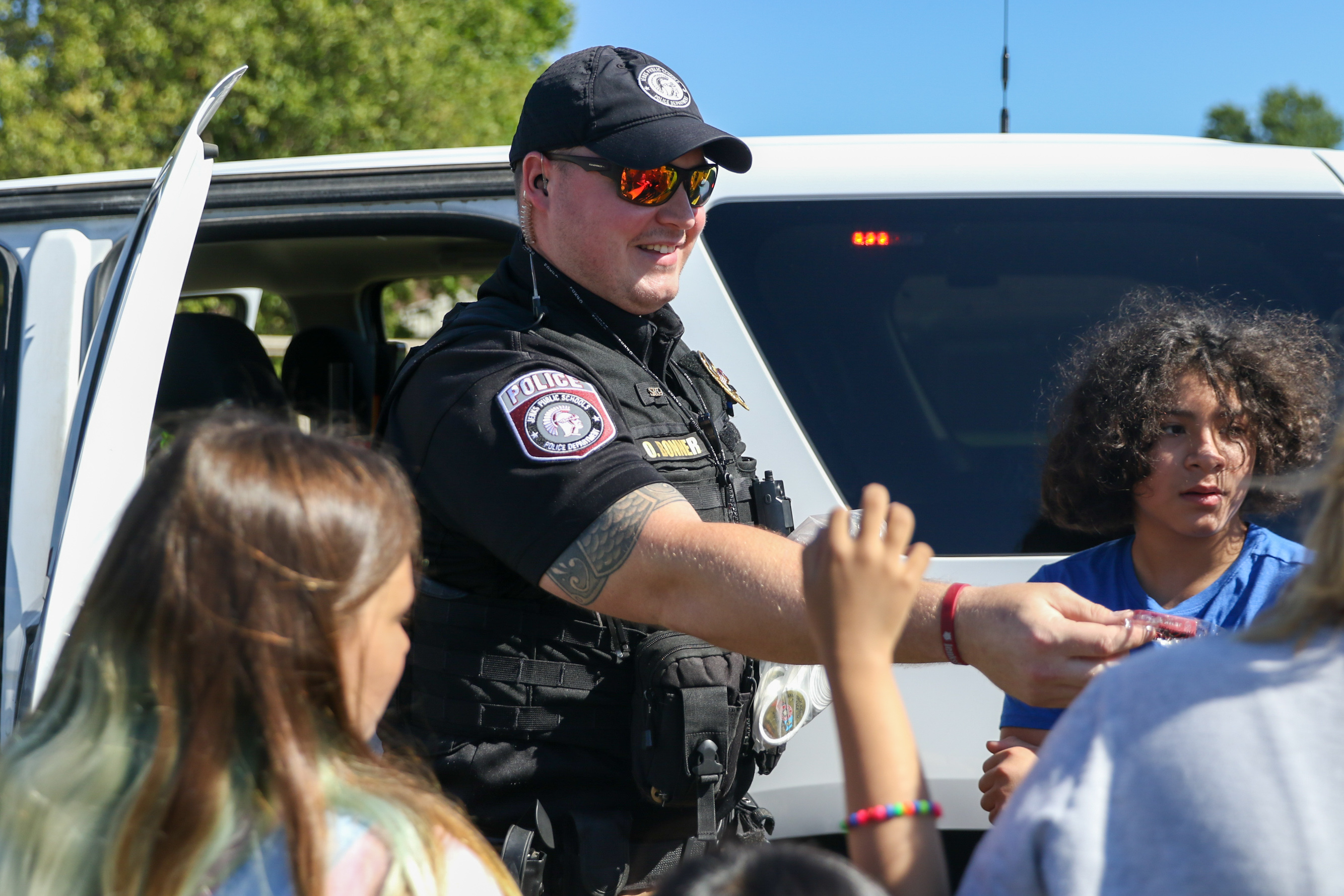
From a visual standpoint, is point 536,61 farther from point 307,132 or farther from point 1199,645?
point 1199,645

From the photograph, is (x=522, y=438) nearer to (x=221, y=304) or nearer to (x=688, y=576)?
(x=688, y=576)

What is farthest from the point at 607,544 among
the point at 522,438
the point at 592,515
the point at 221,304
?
the point at 221,304

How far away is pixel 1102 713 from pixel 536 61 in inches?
755

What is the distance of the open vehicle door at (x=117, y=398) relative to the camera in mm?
1613

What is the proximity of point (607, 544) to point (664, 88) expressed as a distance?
90cm

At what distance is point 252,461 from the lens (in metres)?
1.02

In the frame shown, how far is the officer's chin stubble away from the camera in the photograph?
6.29 ft

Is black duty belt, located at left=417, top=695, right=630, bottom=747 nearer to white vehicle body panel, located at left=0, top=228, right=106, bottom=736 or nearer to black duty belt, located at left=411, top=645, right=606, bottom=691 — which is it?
black duty belt, located at left=411, top=645, right=606, bottom=691

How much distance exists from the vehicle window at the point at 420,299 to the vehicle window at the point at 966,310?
72cm

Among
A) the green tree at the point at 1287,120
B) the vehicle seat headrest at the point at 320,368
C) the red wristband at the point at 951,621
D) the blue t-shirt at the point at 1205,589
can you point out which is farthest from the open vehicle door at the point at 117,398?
the green tree at the point at 1287,120

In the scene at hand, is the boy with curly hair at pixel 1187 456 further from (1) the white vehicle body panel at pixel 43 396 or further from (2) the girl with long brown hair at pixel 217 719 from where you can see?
(1) the white vehicle body panel at pixel 43 396

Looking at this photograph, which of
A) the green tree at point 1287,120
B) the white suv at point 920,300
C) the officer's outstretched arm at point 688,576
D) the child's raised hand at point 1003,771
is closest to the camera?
the officer's outstretched arm at point 688,576

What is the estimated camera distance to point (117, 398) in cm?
167

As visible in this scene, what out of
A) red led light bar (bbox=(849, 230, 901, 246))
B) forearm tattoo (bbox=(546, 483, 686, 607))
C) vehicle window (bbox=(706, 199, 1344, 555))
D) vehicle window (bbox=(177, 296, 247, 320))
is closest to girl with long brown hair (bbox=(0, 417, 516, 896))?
forearm tattoo (bbox=(546, 483, 686, 607))
